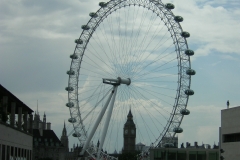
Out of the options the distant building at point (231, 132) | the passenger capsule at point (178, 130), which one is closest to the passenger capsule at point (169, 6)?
the passenger capsule at point (178, 130)

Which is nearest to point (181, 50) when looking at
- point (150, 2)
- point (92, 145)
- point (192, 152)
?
point (150, 2)

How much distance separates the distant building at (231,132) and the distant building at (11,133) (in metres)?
17.8

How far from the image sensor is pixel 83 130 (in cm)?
6912

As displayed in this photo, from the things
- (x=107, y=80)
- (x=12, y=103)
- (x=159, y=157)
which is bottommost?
(x=159, y=157)

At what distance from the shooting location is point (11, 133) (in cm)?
4356

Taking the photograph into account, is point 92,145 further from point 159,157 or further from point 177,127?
point 177,127

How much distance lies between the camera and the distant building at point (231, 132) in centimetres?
4712

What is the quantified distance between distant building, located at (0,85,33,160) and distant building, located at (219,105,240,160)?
17.8 meters

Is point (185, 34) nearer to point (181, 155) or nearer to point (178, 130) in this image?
point (178, 130)

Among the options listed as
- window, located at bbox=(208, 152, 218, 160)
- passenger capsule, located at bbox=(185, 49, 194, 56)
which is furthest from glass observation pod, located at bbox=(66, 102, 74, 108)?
window, located at bbox=(208, 152, 218, 160)

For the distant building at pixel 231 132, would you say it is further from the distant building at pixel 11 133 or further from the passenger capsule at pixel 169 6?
the distant building at pixel 11 133

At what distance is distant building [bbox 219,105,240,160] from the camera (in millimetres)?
47125

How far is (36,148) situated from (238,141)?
155 meters

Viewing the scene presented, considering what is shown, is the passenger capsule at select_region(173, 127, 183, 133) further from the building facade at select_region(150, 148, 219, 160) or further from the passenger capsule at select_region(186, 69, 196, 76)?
the building facade at select_region(150, 148, 219, 160)
